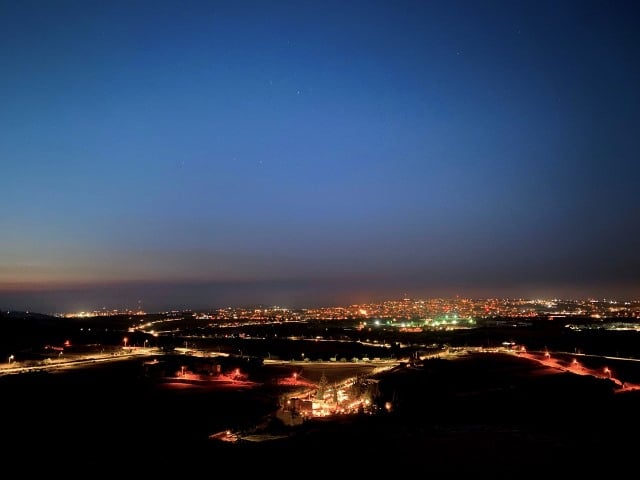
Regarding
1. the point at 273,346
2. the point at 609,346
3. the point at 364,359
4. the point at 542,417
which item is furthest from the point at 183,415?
the point at 609,346

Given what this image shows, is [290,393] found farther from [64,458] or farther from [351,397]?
[64,458]

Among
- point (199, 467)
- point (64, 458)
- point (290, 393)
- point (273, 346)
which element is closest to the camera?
point (199, 467)

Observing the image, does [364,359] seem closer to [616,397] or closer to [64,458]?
[616,397]

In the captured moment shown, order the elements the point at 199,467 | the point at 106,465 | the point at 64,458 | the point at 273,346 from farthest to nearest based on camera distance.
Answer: the point at 273,346
the point at 64,458
the point at 106,465
the point at 199,467

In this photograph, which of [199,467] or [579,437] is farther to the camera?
[579,437]

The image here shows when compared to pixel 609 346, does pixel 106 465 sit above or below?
above

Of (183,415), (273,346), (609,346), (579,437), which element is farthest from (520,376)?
(273,346)
